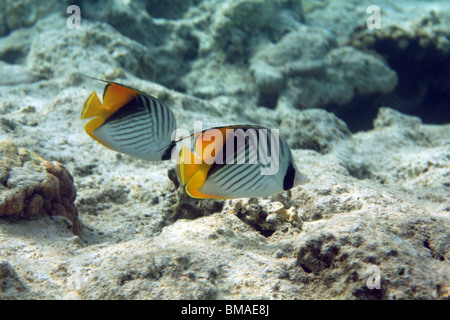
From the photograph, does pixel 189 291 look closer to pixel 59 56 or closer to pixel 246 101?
pixel 246 101

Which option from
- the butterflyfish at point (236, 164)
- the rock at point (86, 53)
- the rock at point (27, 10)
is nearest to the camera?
the butterflyfish at point (236, 164)

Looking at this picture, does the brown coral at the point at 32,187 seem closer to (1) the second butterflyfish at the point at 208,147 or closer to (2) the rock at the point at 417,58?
(1) the second butterflyfish at the point at 208,147

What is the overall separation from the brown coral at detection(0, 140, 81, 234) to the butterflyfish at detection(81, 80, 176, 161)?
612mm

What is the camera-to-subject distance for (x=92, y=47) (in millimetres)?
4871

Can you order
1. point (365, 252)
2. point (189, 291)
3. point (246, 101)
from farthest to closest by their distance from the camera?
point (246, 101), point (365, 252), point (189, 291)

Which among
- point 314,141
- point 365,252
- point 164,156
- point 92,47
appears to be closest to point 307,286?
point 365,252

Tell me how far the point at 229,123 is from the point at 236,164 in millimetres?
2720

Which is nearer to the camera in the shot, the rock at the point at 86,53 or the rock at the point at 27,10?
the rock at the point at 86,53

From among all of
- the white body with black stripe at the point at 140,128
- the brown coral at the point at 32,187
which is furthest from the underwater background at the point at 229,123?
the white body with black stripe at the point at 140,128

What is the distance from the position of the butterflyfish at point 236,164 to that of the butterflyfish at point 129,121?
1.59 feet

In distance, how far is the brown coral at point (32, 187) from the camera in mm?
1917

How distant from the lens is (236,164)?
1.41 m

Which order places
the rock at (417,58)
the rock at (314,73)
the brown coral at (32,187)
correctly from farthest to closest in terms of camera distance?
the rock at (417,58) < the rock at (314,73) < the brown coral at (32,187)

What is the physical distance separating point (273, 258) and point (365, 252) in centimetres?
49
